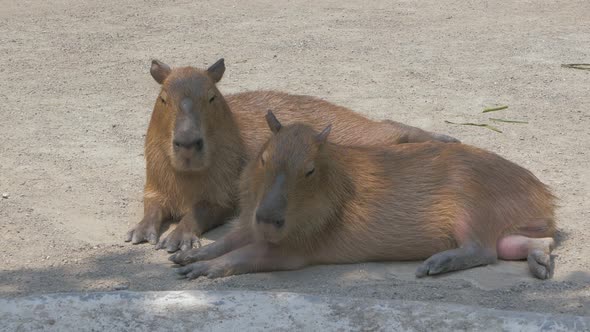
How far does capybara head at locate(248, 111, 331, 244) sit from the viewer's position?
4012 mm

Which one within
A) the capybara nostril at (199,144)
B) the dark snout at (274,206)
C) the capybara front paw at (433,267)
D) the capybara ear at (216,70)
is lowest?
the capybara front paw at (433,267)

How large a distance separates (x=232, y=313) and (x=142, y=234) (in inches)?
57.8

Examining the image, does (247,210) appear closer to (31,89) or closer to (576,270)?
(576,270)

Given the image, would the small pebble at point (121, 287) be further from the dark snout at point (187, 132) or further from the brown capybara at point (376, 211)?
the dark snout at point (187, 132)

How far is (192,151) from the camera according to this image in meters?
4.52

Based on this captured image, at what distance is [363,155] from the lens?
4477 millimetres

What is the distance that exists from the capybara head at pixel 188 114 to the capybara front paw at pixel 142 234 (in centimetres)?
31

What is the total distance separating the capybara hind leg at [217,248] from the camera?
14.1 ft

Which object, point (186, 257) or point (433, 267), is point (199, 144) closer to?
point (186, 257)

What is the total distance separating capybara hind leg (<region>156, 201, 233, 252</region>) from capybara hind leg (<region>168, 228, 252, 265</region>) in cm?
17

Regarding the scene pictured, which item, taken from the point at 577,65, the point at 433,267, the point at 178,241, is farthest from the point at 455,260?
the point at 577,65

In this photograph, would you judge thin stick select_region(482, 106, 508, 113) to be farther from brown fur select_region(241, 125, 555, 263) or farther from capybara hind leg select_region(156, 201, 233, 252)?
capybara hind leg select_region(156, 201, 233, 252)

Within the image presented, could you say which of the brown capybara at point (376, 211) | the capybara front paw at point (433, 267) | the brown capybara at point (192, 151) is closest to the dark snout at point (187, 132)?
the brown capybara at point (192, 151)

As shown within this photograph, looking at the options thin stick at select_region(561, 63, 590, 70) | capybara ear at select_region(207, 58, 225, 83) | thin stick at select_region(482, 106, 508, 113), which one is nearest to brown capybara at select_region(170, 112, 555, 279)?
capybara ear at select_region(207, 58, 225, 83)
